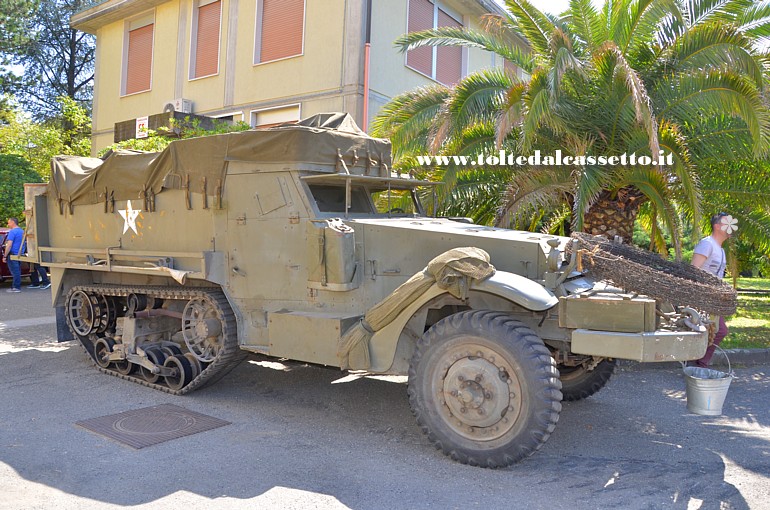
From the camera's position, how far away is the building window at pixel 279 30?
14.4m

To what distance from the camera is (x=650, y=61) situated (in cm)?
850

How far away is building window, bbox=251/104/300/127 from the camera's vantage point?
1469cm

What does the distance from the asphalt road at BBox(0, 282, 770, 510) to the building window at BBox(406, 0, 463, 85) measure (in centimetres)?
1018

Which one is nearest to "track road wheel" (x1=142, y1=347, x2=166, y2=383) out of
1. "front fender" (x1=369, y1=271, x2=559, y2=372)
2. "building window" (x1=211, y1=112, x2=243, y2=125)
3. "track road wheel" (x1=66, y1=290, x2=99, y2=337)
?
"track road wheel" (x1=66, y1=290, x2=99, y2=337)

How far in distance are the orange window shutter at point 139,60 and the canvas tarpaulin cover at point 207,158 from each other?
446 inches

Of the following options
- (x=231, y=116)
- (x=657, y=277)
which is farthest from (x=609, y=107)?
(x=231, y=116)

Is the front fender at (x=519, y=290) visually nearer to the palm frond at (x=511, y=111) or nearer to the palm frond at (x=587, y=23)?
the palm frond at (x=511, y=111)

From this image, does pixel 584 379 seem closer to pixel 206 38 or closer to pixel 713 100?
pixel 713 100

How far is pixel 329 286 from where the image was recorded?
17.7 feet

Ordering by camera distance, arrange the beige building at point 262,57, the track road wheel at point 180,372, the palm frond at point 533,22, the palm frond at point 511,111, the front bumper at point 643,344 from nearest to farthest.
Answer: the front bumper at point 643,344
the track road wheel at point 180,372
the palm frond at point 511,111
the palm frond at point 533,22
the beige building at point 262,57

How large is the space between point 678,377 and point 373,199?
12.8ft

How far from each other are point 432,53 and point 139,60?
8246 mm

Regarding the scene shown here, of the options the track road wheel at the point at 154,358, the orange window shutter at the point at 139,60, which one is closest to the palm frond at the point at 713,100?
the track road wheel at the point at 154,358

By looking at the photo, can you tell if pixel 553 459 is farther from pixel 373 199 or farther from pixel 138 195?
pixel 138 195
